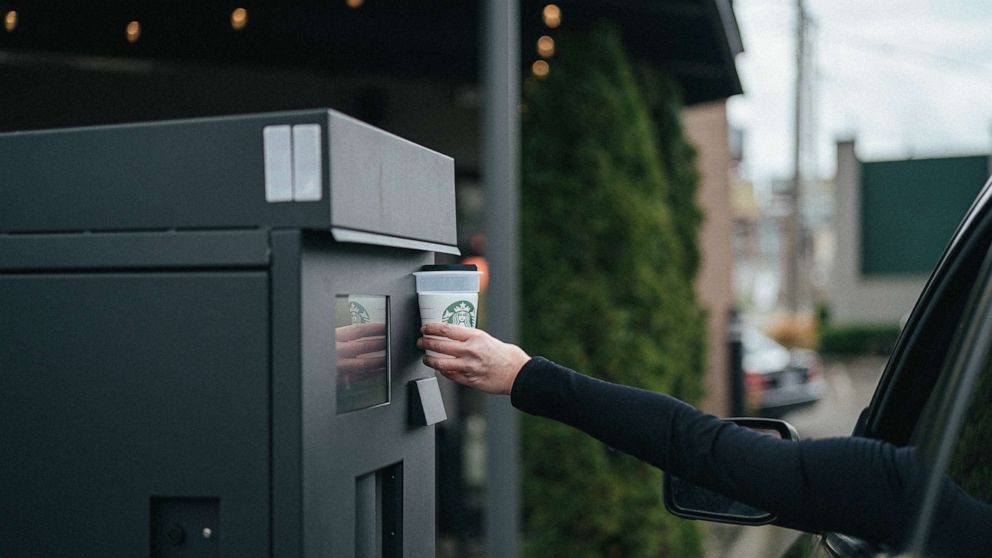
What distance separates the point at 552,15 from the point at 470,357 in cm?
422

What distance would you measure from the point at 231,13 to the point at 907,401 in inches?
164

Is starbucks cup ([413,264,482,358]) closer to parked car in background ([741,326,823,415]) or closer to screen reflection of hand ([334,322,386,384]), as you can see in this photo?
screen reflection of hand ([334,322,386,384])

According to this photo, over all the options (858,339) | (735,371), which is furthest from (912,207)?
(735,371)

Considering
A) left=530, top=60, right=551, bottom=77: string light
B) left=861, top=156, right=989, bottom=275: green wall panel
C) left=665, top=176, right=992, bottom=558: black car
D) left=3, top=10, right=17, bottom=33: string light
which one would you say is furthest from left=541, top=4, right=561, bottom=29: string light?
left=861, top=156, right=989, bottom=275: green wall panel

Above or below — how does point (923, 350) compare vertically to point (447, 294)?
below

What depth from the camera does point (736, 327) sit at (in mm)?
9070

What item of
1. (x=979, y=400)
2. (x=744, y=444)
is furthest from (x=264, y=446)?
(x=979, y=400)

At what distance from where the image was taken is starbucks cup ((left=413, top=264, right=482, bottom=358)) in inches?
65.6

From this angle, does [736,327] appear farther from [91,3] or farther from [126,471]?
[126,471]

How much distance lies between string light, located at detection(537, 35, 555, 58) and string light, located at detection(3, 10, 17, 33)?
3.02 metres

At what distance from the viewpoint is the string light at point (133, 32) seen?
4871 mm

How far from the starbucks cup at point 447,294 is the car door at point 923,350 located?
2.45ft

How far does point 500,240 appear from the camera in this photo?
12.8 feet

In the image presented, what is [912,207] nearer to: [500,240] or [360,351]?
[500,240]
